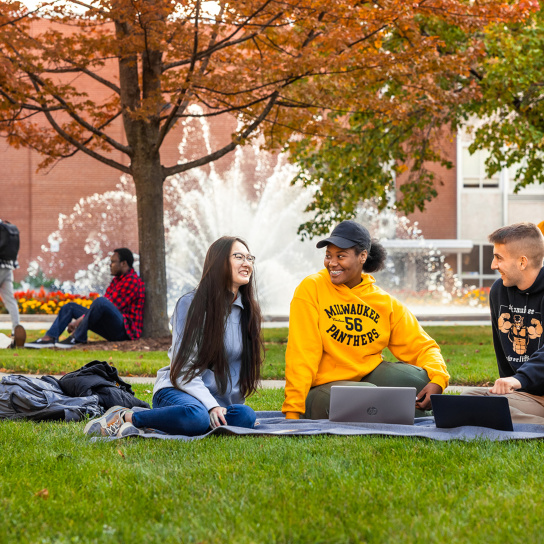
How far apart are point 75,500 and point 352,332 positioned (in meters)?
2.43

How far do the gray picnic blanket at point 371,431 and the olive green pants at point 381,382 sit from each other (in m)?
0.16

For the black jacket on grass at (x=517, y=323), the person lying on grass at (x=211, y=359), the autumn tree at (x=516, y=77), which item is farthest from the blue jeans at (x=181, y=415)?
the autumn tree at (x=516, y=77)

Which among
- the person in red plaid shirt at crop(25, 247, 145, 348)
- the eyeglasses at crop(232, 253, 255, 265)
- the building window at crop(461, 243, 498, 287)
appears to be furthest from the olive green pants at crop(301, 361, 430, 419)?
the building window at crop(461, 243, 498, 287)

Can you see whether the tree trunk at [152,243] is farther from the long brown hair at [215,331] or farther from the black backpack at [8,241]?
the long brown hair at [215,331]

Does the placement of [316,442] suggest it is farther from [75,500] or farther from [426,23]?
[426,23]

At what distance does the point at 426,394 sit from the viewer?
5180 mm

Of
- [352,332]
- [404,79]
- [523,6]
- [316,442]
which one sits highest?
[523,6]

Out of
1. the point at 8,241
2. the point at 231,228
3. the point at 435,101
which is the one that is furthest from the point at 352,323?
the point at 231,228

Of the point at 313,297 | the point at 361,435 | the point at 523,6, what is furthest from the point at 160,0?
the point at 361,435

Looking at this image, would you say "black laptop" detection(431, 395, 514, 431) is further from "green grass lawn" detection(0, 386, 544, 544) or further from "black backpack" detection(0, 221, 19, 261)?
"black backpack" detection(0, 221, 19, 261)

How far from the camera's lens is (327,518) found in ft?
9.84

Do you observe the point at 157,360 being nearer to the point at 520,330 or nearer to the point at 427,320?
the point at 520,330

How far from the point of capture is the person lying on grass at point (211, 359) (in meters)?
4.80

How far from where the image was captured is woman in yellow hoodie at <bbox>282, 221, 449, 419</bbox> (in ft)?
17.0
